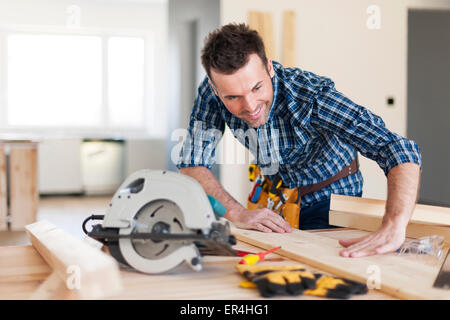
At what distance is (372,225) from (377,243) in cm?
36

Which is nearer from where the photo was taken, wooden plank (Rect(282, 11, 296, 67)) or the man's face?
the man's face

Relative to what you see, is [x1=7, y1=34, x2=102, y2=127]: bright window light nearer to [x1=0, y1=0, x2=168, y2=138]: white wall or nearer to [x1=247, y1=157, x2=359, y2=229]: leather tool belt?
[x1=0, y1=0, x2=168, y2=138]: white wall

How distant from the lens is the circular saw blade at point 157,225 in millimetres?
966

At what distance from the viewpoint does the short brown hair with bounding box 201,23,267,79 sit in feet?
4.94

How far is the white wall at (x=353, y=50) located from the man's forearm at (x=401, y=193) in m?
3.20

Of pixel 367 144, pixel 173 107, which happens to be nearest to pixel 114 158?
pixel 173 107

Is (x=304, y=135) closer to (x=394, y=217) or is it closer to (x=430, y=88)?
(x=394, y=217)

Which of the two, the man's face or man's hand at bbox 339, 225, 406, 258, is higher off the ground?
the man's face

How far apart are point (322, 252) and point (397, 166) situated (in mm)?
416

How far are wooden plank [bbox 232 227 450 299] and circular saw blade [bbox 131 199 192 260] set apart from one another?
306mm

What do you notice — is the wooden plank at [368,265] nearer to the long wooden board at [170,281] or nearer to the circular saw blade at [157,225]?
the long wooden board at [170,281]

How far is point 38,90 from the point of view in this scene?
8219 millimetres

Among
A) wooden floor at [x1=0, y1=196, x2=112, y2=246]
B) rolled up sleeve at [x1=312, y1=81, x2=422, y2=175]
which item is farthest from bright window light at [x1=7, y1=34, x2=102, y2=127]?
rolled up sleeve at [x1=312, y1=81, x2=422, y2=175]

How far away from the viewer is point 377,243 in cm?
118
